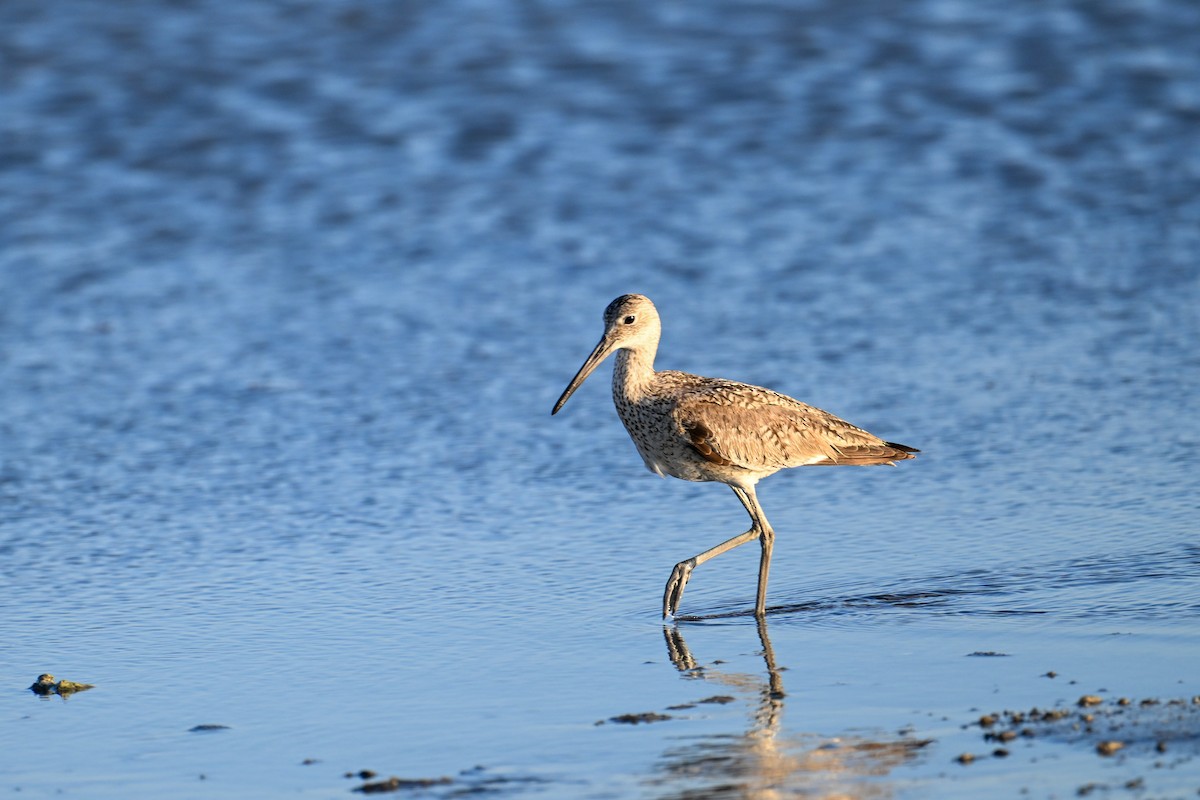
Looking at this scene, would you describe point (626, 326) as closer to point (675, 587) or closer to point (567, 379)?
point (675, 587)

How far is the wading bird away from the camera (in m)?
7.65

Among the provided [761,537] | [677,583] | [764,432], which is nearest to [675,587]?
[677,583]

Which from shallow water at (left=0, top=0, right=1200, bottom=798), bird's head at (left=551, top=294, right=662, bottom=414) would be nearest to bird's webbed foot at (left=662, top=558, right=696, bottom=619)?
shallow water at (left=0, top=0, right=1200, bottom=798)

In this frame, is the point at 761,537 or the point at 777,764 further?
the point at 761,537

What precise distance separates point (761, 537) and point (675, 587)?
580 mm

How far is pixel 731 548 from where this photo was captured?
7.80 metres

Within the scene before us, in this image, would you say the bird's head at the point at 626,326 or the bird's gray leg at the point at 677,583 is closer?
the bird's gray leg at the point at 677,583

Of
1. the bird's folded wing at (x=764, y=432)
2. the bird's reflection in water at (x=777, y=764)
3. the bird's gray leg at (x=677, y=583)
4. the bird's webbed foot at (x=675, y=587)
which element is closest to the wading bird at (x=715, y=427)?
the bird's folded wing at (x=764, y=432)

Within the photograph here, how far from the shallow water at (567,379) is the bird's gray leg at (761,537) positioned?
109mm

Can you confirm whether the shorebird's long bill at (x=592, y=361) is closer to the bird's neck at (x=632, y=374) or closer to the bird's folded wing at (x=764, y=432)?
the bird's neck at (x=632, y=374)

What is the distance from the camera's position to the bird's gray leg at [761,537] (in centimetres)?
710

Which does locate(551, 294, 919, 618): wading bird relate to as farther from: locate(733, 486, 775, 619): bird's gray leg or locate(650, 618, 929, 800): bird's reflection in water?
locate(650, 618, 929, 800): bird's reflection in water

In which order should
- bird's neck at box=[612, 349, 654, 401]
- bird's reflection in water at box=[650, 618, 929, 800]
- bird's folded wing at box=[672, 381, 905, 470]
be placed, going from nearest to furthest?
bird's reflection in water at box=[650, 618, 929, 800] → bird's folded wing at box=[672, 381, 905, 470] → bird's neck at box=[612, 349, 654, 401]

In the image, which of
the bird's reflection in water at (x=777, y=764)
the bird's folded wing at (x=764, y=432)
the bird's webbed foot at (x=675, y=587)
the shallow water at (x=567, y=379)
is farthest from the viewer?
the bird's folded wing at (x=764, y=432)
